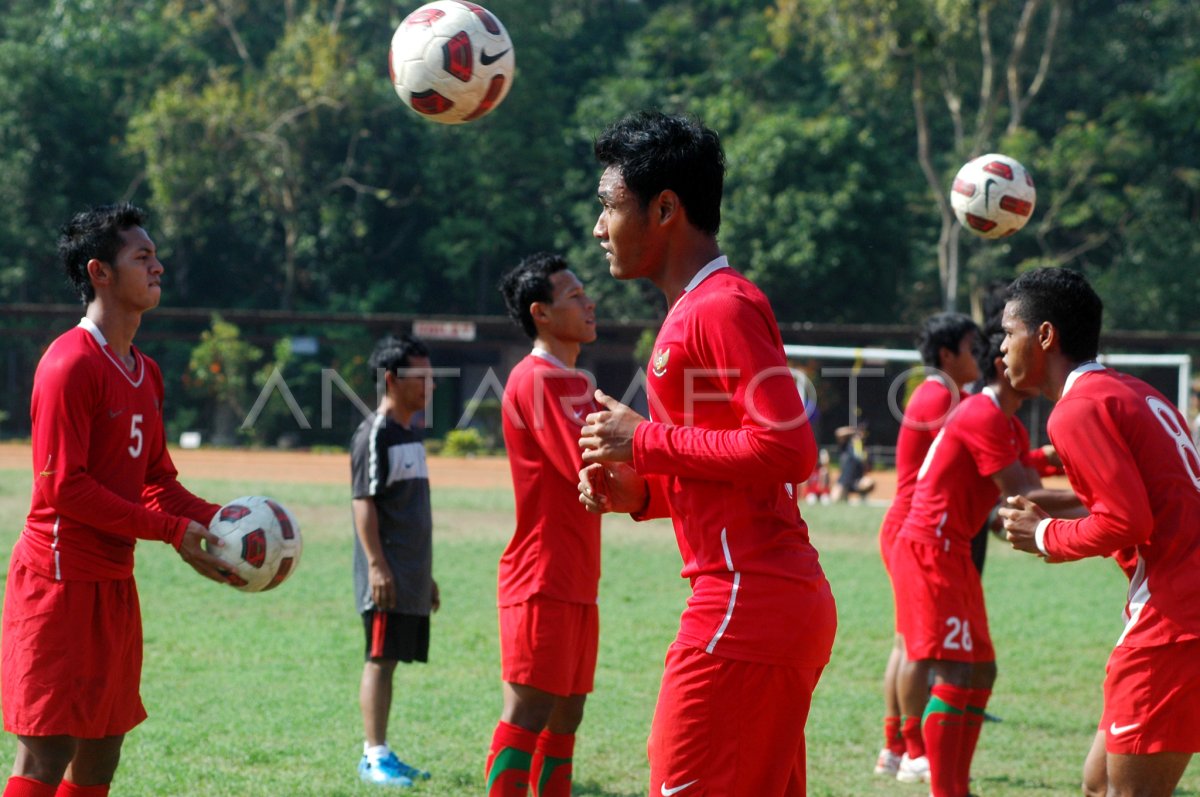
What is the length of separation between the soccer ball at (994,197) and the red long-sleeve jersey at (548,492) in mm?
2379

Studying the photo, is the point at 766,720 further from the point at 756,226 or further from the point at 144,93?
the point at 144,93

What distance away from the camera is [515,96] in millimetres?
38344

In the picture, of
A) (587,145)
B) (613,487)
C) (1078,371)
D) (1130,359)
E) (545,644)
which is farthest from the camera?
(587,145)

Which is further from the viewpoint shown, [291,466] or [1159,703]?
[291,466]

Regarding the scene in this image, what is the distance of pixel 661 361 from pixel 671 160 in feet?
1.72

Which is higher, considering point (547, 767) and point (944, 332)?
point (944, 332)

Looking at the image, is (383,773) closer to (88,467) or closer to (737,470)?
(88,467)

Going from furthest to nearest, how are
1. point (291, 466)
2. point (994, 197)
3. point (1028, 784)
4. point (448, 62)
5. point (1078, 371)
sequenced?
point (291, 466) → point (1028, 784) → point (994, 197) → point (448, 62) → point (1078, 371)

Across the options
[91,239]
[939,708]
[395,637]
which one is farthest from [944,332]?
[91,239]

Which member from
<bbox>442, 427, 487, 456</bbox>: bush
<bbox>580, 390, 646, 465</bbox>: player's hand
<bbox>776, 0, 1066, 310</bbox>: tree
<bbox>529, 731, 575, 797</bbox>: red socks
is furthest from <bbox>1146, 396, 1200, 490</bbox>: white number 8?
<bbox>442, 427, 487, 456</bbox>: bush

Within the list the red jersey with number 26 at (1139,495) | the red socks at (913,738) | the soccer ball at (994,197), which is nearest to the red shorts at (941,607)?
the red socks at (913,738)

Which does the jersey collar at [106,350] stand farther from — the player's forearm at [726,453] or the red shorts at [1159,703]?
the red shorts at [1159,703]

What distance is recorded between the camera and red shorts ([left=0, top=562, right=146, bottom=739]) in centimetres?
432

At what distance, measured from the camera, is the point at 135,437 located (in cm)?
465
